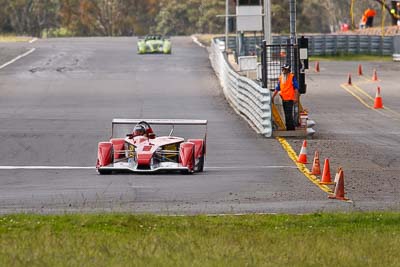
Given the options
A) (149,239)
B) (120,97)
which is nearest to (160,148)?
(149,239)

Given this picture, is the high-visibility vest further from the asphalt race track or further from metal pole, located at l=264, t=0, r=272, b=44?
metal pole, located at l=264, t=0, r=272, b=44

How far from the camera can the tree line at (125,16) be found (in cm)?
11706

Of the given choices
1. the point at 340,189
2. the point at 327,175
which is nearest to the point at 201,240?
the point at 340,189

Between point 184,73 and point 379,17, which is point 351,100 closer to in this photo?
point 184,73

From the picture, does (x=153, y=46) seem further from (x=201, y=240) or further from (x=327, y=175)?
(x=201, y=240)

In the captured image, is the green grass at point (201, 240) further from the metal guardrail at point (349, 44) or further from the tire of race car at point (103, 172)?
the metal guardrail at point (349, 44)

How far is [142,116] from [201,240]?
22.8m

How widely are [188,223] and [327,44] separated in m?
55.6

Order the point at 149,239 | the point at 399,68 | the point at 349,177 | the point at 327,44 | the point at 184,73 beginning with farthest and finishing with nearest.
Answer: the point at 327,44 → the point at 399,68 → the point at 184,73 → the point at 349,177 → the point at 149,239

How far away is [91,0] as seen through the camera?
389 feet

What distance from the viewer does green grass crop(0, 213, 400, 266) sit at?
34.5 feet

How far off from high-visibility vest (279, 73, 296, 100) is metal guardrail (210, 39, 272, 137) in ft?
1.42

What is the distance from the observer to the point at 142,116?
34906 millimetres

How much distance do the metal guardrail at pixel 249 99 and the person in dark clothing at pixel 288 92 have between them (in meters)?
0.42
